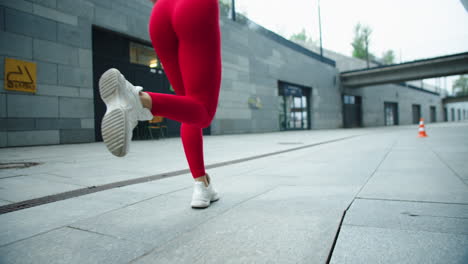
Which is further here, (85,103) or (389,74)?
(389,74)

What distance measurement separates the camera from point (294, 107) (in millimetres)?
22000

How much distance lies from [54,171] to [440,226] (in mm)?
3602

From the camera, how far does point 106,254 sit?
1090mm

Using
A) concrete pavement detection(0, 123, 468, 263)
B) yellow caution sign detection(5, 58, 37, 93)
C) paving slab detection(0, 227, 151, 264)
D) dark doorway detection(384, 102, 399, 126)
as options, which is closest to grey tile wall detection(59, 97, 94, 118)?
yellow caution sign detection(5, 58, 37, 93)

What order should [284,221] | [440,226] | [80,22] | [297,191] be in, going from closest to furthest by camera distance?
[440,226] → [284,221] → [297,191] → [80,22]

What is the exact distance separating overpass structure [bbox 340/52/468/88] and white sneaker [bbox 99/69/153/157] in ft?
90.2

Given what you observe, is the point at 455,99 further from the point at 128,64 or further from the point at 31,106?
Answer: the point at 31,106

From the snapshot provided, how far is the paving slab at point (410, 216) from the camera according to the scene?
1.27m

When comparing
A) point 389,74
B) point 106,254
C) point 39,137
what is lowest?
point 106,254

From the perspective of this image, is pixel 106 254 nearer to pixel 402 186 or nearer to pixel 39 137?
pixel 402 186

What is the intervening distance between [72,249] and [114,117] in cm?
56

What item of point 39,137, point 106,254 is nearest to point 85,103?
point 39,137

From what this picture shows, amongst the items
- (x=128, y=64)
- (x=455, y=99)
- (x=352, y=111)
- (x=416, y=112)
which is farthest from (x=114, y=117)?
(x=455, y=99)

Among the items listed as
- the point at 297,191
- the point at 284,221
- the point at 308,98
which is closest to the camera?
the point at 284,221
